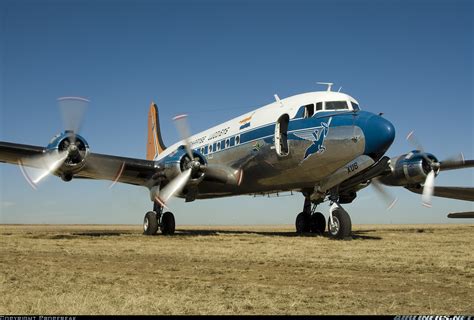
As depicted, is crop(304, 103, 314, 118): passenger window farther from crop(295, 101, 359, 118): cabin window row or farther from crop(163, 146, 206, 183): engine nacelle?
crop(163, 146, 206, 183): engine nacelle

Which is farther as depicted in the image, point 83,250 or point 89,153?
point 89,153

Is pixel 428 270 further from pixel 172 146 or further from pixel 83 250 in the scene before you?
pixel 172 146

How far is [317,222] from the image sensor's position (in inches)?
850

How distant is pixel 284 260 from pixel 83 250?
5.37 meters

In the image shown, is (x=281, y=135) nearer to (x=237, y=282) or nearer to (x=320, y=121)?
(x=320, y=121)

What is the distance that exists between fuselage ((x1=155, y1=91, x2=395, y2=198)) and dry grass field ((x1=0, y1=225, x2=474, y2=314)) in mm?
4284

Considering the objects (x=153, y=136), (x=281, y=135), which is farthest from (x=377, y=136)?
(x=153, y=136)

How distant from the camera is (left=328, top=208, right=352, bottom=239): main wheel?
1538 cm

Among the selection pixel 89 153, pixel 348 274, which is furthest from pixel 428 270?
pixel 89 153

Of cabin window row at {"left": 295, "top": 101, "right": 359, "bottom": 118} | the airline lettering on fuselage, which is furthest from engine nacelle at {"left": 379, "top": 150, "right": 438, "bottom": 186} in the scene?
the airline lettering on fuselage

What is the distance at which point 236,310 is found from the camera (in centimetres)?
530

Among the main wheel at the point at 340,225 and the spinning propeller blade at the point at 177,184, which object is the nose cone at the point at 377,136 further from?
the spinning propeller blade at the point at 177,184

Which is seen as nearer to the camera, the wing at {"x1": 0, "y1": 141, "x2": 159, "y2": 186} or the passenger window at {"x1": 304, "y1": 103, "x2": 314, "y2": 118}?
the passenger window at {"x1": 304, "y1": 103, "x2": 314, "y2": 118}

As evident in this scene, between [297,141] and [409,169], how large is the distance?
5569mm
